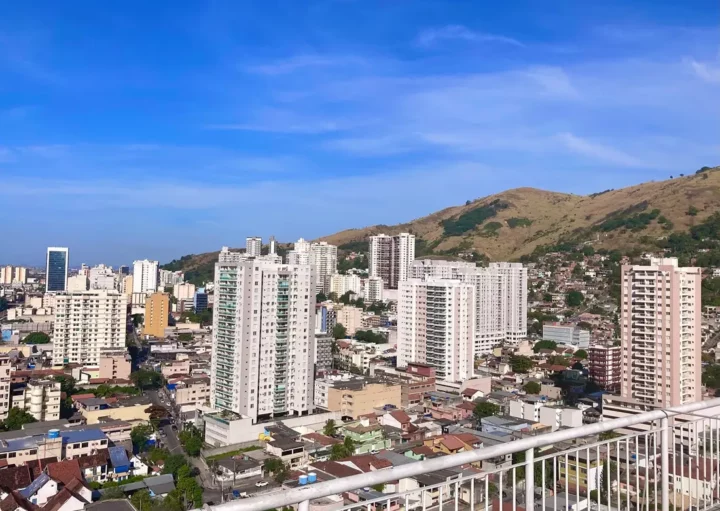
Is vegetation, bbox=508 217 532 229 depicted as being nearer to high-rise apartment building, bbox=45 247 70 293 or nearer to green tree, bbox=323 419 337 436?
high-rise apartment building, bbox=45 247 70 293

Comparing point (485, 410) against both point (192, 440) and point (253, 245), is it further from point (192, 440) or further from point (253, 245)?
point (253, 245)

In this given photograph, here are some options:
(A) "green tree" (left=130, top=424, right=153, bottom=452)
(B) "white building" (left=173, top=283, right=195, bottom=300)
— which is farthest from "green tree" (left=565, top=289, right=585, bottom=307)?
(A) "green tree" (left=130, top=424, right=153, bottom=452)

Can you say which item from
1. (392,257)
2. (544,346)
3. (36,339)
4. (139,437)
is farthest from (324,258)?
(139,437)

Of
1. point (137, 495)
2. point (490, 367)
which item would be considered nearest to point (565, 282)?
point (490, 367)

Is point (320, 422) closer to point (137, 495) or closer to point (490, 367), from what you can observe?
point (137, 495)

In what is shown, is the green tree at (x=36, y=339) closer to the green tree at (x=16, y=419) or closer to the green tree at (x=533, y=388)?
the green tree at (x=16, y=419)

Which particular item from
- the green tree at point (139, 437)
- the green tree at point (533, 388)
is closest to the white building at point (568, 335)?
the green tree at point (533, 388)
